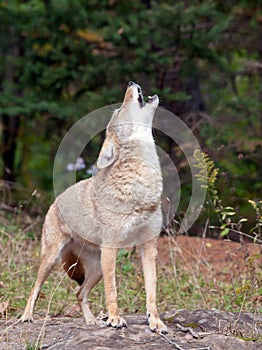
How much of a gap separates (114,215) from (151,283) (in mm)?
606

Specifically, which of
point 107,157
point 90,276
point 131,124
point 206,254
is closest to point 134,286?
point 90,276

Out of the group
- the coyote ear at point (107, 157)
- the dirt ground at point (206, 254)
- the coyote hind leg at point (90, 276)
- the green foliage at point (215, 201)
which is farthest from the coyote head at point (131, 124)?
the dirt ground at point (206, 254)

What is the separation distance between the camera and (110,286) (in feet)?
16.5

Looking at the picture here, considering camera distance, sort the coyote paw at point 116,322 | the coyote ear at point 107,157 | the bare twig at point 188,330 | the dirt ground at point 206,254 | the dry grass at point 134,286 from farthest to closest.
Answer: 1. the dirt ground at point 206,254
2. the dry grass at point 134,286
3. the coyote ear at point 107,157
4. the coyote paw at point 116,322
5. the bare twig at point 188,330

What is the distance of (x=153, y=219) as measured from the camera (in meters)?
5.15

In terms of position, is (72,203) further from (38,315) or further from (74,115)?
(74,115)

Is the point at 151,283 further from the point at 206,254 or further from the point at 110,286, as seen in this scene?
the point at 206,254

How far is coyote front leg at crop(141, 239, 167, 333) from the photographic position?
191 inches

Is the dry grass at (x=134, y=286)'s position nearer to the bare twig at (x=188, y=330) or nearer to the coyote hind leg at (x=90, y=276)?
the coyote hind leg at (x=90, y=276)

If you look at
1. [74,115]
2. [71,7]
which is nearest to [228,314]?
[74,115]

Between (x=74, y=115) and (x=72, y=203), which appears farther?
(x=74, y=115)

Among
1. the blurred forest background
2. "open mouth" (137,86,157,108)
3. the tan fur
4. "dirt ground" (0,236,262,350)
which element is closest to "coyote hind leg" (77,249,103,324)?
the tan fur

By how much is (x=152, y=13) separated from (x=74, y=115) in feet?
6.17

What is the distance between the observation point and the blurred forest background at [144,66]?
9.36 meters
